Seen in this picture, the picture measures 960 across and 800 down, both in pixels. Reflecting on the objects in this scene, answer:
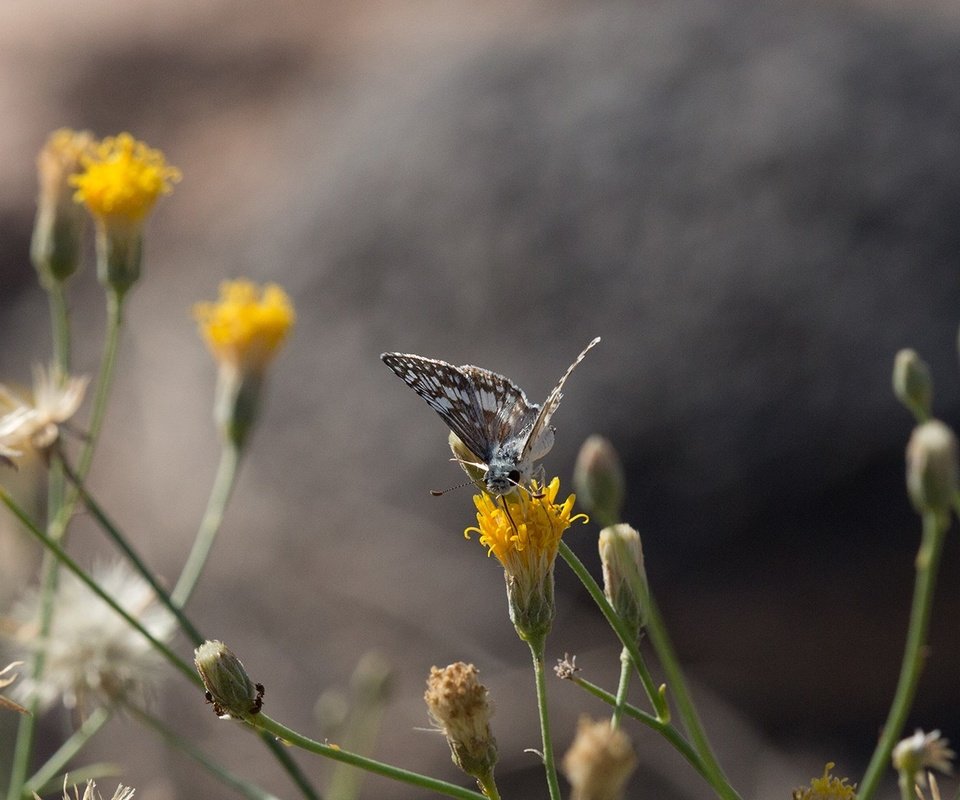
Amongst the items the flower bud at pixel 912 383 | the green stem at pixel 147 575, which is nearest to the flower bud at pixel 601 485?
the flower bud at pixel 912 383

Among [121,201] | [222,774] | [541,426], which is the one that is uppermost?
[121,201]

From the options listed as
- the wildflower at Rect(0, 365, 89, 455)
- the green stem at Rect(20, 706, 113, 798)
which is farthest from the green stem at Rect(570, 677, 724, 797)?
the wildflower at Rect(0, 365, 89, 455)

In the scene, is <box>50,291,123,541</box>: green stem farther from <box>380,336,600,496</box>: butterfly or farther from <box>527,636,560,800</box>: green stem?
<box>527,636,560,800</box>: green stem

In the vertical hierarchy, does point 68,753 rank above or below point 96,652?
below

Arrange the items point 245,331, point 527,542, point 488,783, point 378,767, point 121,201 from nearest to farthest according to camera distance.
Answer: point 378,767 < point 488,783 < point 527,542 < point 121,201 < point 245,331

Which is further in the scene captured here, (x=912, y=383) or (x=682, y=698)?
(x=912, y=383)

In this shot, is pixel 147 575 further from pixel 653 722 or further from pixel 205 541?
pixel 653 722

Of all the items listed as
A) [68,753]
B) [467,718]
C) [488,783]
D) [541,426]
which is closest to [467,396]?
[541,426]

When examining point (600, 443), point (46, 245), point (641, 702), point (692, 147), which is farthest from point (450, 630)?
point (600, 443)
